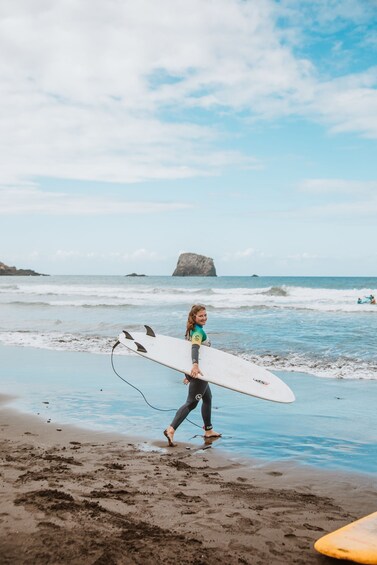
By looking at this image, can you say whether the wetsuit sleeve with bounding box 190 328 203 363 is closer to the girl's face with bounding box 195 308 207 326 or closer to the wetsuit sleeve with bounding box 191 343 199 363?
the wetsuit sleeve with bounding box 191 343 199 363

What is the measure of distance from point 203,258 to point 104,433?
347 feet

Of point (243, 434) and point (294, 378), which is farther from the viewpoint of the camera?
point (294, 378)

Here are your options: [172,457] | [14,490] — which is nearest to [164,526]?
[14,490]

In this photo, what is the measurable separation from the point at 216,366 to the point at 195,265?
10490 cm

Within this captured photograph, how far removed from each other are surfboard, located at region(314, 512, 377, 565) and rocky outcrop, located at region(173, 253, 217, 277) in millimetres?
107451

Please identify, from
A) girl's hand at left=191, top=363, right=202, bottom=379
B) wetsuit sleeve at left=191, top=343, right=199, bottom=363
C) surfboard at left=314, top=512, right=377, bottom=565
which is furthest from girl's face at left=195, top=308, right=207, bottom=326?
surfboard at left=314, top=512, right=377, bottom=565

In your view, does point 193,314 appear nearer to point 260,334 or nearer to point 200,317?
point 200,317

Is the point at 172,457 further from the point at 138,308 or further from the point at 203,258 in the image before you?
the point at 203,258

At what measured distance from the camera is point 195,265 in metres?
111

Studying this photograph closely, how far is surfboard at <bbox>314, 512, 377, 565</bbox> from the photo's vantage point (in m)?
2.99

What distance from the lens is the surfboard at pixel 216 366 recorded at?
6230mm

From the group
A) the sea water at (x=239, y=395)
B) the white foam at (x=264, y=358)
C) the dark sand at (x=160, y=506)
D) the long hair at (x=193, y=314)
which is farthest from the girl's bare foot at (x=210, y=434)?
the white foam at (x=264, y=358)

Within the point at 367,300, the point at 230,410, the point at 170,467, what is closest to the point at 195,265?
the point at 367,300

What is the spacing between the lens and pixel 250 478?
4551 millimetres
